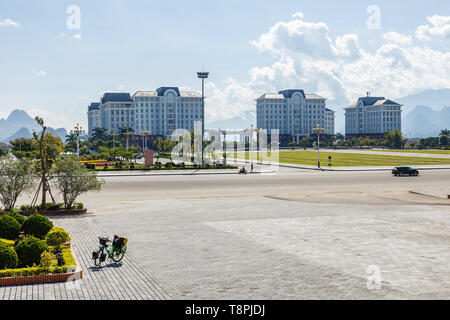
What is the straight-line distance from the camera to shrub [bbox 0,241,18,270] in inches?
557

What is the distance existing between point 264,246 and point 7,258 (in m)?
9.21

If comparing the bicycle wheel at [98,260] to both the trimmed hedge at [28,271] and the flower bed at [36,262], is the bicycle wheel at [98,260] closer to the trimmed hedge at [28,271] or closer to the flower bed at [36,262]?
the flower bed at [36,262]

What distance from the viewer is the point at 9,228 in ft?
61.2

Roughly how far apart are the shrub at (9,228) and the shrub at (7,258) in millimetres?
4475

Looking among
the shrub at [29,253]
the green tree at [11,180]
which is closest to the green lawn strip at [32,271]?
the shrub at [29,253]

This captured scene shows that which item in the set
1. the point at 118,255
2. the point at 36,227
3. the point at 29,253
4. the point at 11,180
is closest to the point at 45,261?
the point at 29,253

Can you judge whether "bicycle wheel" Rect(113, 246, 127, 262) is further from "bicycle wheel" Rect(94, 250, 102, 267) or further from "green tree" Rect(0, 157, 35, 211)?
"green tree" Rect(0, 157, 35, 211)

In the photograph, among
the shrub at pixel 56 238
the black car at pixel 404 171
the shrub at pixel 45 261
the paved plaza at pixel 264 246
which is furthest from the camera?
the black car at pixel 404 171

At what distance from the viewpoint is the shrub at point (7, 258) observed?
14.1m

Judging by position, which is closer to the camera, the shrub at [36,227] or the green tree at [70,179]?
the shrub at [36,227]

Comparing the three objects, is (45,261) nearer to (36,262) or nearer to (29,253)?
(36,262)

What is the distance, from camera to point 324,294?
12.3 metres

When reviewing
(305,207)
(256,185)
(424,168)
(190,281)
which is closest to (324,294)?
(190,281)
